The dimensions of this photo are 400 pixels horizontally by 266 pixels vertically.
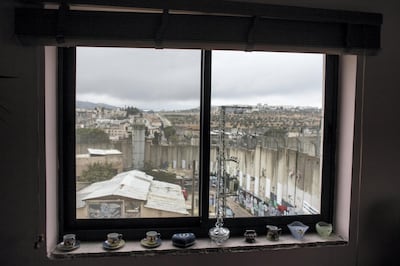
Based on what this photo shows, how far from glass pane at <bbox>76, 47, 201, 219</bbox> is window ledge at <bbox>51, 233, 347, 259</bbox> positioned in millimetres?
155

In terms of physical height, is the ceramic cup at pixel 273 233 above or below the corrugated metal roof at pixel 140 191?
below

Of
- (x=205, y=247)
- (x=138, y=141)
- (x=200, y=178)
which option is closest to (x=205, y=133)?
(x=200, y=178)

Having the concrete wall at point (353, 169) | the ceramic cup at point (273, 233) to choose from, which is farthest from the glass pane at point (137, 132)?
the ceramic cup at point (273, 233)

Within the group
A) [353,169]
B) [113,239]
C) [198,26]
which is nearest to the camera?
[198,26]

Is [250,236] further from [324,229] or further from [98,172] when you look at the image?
[98,172]

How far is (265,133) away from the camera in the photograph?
160cm

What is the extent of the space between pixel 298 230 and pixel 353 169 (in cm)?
42

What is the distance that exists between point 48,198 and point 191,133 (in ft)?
2.41

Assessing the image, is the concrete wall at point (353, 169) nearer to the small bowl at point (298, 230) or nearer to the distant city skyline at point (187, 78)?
the small bowl at point (298, 230)

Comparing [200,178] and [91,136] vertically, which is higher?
[91,136]

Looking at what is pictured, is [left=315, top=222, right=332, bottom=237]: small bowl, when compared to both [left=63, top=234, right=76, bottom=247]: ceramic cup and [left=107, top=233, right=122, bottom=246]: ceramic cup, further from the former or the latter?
[left=63, top=234, right=76, bottom=247]: ceramic cup

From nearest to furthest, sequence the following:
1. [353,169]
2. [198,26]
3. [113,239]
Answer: [198,26]
[113,239]
[353,169]

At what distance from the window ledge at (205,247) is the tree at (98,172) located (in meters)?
0.31

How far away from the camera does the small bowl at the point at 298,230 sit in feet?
5.00
